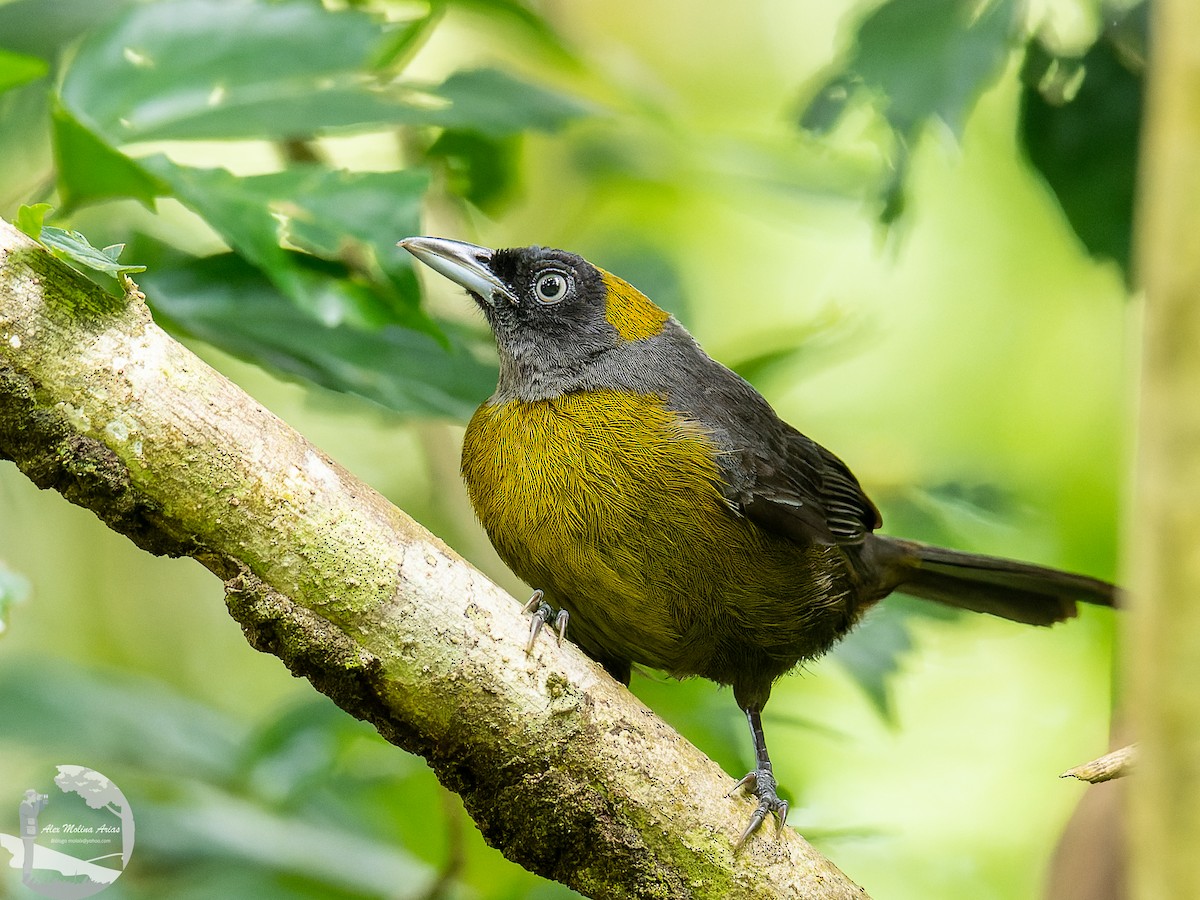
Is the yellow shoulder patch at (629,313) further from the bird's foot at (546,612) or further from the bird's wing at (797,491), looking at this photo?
the bird's foot at (546,612)

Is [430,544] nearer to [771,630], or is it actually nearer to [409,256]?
[409,256]

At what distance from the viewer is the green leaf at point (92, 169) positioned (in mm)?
2561

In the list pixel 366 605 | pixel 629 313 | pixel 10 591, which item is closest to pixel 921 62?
pixel 629 313

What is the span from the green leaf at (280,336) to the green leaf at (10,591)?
90cm

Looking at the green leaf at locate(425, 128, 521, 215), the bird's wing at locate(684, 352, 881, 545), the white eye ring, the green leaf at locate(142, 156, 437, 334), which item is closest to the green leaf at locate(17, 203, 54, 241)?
the green leaf at locate(142, 156, 437, 334)

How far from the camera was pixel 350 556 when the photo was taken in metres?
2.12

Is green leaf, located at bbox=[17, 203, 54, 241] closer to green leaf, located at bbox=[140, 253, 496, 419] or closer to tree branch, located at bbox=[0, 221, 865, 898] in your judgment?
tree branch, located at bbox=[0, 221, 865, 898]

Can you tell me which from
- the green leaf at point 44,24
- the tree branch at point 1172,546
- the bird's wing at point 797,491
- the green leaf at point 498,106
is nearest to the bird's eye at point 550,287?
the green leaf at point 498,106

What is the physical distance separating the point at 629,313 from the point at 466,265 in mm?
521

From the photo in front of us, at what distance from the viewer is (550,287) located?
12.2 feet

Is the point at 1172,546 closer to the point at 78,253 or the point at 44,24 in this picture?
the point at 78,253

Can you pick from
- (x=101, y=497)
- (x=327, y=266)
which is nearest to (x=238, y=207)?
(x=327, y=266)

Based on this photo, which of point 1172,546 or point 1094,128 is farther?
point 1094,128

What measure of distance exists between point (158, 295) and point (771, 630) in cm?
182
